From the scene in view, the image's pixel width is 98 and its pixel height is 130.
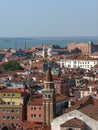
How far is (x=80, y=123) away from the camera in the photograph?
20.2 metres

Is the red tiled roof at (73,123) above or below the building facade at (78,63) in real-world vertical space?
above

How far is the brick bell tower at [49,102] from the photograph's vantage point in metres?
25.2

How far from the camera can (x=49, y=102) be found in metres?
25.5

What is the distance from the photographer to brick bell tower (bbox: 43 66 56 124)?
25203 mm

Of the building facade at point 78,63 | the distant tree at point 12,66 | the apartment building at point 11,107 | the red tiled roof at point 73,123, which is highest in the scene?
the red tiled roof at point 73,123

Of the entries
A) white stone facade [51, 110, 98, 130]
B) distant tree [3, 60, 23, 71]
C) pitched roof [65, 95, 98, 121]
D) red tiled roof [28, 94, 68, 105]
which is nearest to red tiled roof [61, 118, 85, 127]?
white stone facade [51, 110, 98, 130]

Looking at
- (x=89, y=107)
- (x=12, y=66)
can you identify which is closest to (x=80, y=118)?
(x=89, y=107)

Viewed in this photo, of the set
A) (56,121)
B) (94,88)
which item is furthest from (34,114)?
(94,88)

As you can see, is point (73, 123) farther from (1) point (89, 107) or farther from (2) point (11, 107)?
(2) point (11, 107)

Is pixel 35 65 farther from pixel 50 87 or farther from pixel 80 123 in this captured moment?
pixel 80 123

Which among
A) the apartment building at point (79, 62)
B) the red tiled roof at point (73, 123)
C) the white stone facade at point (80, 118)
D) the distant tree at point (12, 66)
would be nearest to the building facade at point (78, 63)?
the apartment building at point (79, 62)

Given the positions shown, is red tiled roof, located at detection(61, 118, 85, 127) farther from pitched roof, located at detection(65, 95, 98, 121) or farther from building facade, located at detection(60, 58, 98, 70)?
building facade, located at detection(60, 58, 98, 70)

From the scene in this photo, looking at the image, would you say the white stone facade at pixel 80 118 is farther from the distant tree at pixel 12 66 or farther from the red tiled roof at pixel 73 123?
the distant tree at pixel 12 66

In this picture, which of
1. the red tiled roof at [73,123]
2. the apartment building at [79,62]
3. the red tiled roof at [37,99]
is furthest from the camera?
the apartment building at [79,62]
